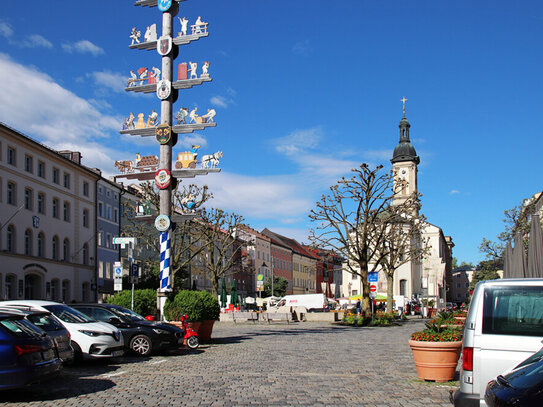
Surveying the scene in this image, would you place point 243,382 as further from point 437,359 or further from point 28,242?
point 28,242

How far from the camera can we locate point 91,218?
5875 centimetres

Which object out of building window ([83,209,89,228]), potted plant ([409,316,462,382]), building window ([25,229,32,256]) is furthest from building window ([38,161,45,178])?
potted plant ([409,316,462,382])

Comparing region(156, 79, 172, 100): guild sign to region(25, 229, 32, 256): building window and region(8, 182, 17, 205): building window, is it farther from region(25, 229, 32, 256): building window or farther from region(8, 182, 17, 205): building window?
region(25, 229, 32, 256): building window

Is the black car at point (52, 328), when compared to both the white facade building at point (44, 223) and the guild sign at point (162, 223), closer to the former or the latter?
the guild sign at point (162, 223)

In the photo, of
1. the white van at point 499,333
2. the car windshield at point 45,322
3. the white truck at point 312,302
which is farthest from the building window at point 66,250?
the white van at point 499,333

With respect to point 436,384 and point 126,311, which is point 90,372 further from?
point 436,384

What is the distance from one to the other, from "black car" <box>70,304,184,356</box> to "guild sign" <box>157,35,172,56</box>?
9.81 meters

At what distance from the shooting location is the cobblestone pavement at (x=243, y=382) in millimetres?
10000

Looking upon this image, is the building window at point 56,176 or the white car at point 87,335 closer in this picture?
the white car at point 87,335

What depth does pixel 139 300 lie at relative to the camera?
869 inches

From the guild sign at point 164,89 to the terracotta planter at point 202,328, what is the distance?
8170 mm

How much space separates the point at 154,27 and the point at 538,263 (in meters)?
15.6

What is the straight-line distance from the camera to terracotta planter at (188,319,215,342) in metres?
20.5

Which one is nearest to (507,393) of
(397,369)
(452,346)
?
(452,346)
